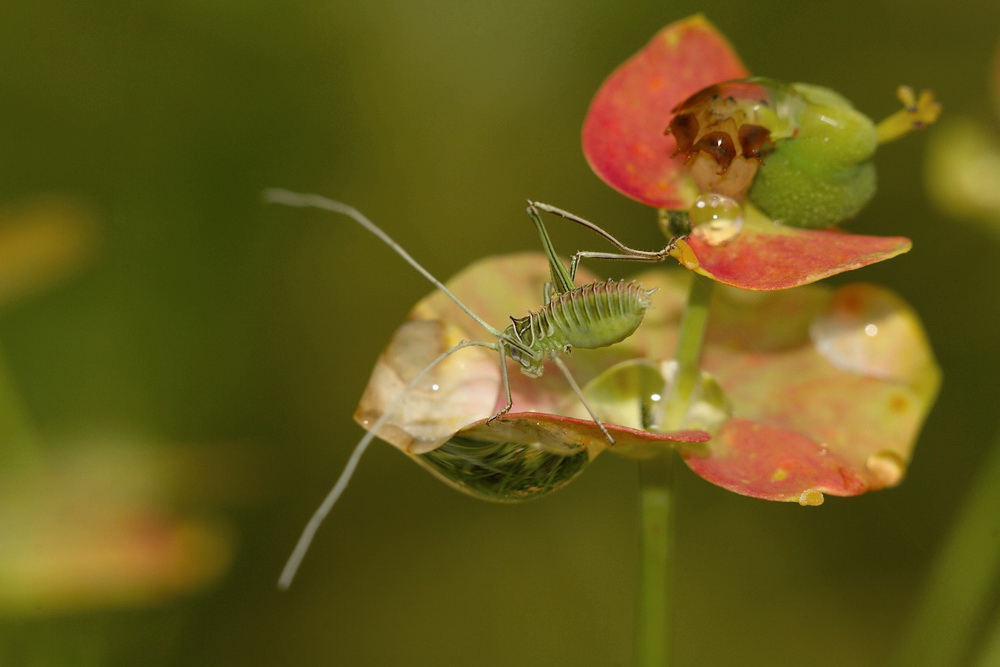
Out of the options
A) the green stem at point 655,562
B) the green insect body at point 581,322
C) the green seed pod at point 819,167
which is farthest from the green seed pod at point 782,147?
the green stem at point 655,562

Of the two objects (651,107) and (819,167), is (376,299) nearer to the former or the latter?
(651,107)

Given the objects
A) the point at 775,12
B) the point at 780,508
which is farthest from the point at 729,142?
the point at 775,12

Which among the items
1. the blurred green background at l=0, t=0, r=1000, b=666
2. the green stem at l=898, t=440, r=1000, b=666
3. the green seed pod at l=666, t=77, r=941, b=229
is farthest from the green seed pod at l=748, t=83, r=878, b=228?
the blurred green background at l=0, t=0, r=1000, b=666

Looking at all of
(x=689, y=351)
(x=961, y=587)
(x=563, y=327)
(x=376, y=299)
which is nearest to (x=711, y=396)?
(x=689, y=351)

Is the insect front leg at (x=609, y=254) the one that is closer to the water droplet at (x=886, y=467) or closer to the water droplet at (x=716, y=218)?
the water droplet at (x=716, y=218)

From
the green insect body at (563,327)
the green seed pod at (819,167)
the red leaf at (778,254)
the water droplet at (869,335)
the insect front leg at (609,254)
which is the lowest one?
the water droplet at (869,335)

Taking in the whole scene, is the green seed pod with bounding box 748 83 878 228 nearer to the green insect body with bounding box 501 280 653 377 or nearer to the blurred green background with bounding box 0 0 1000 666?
the green insect body with bounding box 501 280 653 377

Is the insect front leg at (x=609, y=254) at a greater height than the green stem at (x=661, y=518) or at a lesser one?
greater
